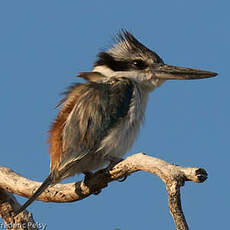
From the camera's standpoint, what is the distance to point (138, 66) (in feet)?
18.8

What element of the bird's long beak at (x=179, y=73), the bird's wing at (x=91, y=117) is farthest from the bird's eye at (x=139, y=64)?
the bird's wing at (x=91, y=117)

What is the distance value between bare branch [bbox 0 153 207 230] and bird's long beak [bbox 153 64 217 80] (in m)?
1.65

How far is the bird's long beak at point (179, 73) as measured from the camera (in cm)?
577

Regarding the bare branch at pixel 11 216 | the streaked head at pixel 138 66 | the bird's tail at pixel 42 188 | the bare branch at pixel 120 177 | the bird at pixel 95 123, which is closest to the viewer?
the bare branch at pixel 120 177

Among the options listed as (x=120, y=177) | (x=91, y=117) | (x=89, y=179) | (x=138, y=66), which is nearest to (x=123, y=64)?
(x=138, y=66)

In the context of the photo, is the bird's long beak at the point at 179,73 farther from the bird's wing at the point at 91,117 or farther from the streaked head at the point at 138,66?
the bird's wing at the point at 91,117

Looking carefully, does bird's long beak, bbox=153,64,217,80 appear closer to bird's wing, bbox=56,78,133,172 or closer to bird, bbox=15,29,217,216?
bird, bbox=15,29,217,216

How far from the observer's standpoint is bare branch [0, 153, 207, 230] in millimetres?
3352

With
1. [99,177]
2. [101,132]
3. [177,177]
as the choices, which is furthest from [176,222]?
[101,132]

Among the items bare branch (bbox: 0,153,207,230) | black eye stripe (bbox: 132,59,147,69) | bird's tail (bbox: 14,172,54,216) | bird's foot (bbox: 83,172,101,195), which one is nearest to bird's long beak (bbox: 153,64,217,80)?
black eye stripe (bbox: 132,59,147,69)

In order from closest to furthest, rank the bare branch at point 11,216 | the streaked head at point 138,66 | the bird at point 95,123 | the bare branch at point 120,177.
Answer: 1. the bare branch at point 120,177
2. the bare branch at point 11,216
3. the bird at point 95,123
4. the streaked head at point 138,66

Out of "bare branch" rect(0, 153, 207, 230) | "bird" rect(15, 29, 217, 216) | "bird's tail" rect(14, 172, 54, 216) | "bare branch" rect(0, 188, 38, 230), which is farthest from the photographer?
"bird" rect(15, 29, 217, 216)

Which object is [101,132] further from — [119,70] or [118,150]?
[119,70]

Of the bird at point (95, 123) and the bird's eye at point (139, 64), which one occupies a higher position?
the bird's eye at point (139, 64)
